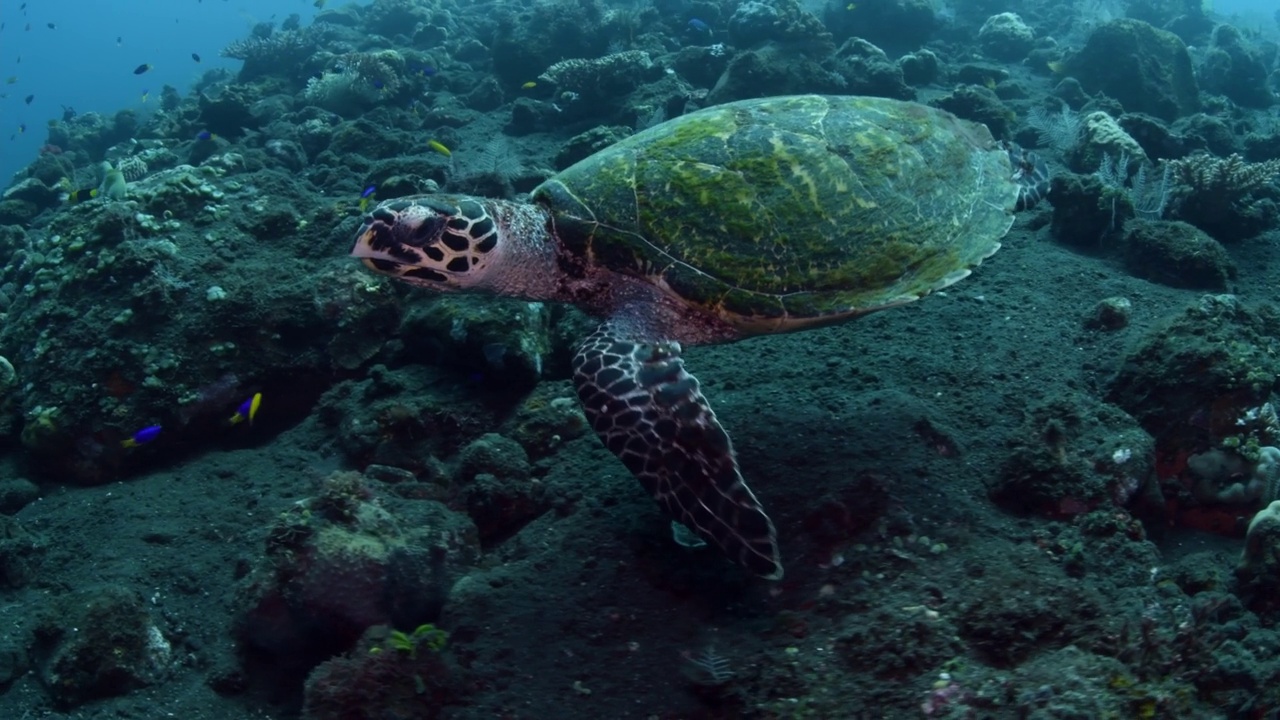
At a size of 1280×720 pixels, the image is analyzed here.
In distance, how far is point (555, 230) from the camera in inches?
161

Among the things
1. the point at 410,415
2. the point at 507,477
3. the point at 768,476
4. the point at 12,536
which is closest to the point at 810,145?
the point at 768,476

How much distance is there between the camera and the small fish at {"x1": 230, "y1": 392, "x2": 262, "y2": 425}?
5.00m

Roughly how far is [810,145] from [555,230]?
1583mm

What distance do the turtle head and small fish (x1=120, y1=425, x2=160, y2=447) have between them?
2282 millimetres

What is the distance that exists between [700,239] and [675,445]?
1213mm

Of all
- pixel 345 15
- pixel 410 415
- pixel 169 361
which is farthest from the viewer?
pixel 345 15

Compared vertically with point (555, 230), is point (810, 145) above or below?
above

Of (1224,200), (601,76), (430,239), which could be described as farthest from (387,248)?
(601,76)

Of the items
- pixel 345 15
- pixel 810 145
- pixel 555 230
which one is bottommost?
pixel 345 15

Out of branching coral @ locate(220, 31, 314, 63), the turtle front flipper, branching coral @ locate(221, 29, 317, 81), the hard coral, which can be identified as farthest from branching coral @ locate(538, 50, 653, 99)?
branching coral @ locate(220, 31, 314, 63)

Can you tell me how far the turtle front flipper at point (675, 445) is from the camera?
2988 millimetres

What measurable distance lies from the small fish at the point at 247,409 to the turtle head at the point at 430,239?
1.88 m

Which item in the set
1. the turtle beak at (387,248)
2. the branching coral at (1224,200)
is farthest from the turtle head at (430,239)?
the branching coral at (1224,200)

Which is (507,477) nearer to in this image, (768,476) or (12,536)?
(768,476)
